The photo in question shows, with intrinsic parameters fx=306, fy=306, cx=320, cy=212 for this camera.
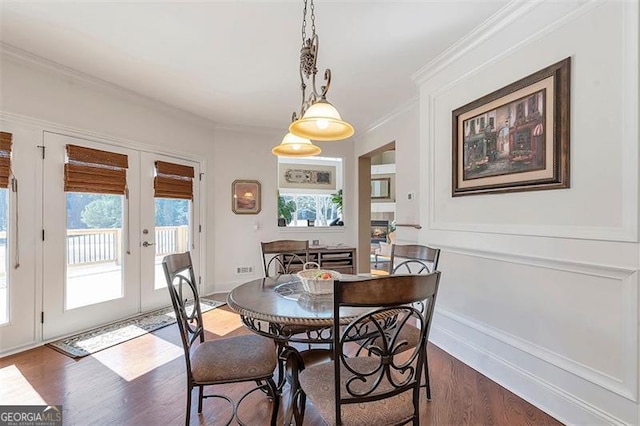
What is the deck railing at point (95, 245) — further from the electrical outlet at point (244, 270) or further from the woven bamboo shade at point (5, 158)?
the electrical outlet at point (244, 270)

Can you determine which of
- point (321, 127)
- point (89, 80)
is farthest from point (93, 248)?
point (321, 127)

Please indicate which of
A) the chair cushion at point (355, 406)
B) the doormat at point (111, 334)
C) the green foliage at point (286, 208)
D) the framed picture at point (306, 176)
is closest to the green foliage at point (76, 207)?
the doormat at point (111, 334)

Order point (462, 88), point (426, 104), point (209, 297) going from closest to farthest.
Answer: point (462, 88), point (426, 104), point (209, 297)

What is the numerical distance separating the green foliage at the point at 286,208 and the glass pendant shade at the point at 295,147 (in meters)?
3.02

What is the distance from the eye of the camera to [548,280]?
1949 millimetres

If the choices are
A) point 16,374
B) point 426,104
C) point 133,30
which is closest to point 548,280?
point 426,104

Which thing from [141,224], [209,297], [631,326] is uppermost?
[141,224]

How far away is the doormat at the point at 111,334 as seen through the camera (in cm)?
277

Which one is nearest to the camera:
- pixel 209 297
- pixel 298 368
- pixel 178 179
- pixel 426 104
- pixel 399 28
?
pixel 298 368

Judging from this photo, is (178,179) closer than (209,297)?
Yes

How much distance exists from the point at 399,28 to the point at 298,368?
8.06ft

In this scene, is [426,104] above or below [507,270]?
above

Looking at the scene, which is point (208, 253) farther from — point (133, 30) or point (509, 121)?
point (509, 121)

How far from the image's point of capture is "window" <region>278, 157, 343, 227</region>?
621 centimetres
